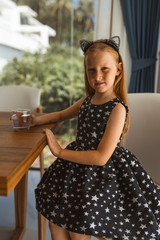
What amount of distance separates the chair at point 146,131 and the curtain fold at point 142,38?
119cm

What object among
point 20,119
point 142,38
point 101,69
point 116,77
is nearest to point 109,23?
point 142,38

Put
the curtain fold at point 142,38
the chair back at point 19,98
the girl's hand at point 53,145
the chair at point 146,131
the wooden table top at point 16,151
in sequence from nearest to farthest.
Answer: the wooden table top at point 16,151 < the girl's hand at point 53,145 < the chair at point 146,131 < the chair back at point 19,98 < the curtain fold at point 142,38

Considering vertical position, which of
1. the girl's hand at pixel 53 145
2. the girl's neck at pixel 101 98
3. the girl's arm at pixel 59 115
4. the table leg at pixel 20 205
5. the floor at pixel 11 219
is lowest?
the floor at pixel 11 219

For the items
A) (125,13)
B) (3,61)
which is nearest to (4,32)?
(3,61)

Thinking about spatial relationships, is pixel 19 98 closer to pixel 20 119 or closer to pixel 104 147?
pixel 20 119

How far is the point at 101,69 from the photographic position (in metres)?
1.08

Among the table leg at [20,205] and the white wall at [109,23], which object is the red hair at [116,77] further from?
the white wall at [109,23]

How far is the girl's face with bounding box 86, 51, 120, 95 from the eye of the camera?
1075 millimetres

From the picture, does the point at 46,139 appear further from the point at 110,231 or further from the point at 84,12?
the point at 84,12

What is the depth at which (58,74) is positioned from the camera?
3631 millimetres

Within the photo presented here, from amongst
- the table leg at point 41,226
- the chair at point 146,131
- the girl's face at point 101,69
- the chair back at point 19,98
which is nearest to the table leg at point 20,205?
the table leg at point 41,226

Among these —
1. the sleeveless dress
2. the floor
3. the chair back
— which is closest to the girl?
the sleeveless dress

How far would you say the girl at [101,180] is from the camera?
2.98 ft

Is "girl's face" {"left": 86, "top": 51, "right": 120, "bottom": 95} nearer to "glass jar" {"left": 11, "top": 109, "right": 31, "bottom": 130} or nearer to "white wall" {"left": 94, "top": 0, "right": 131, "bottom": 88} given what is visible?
"glass jar" {"left": 11, "top": 109, "right": 31, "bottom": 130}
